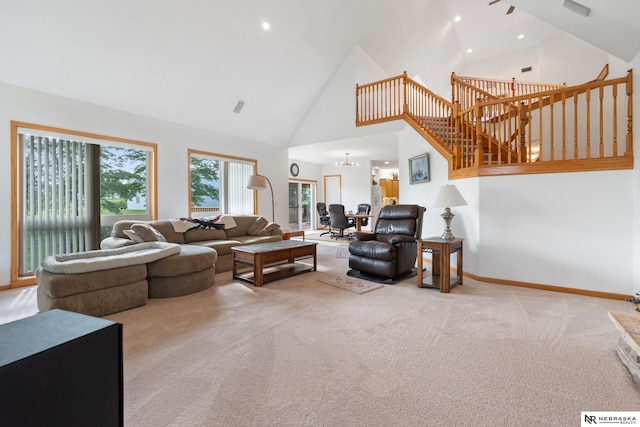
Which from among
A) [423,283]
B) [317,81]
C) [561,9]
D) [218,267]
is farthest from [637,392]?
[317,81]

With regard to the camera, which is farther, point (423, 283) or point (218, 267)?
point (218, 267)

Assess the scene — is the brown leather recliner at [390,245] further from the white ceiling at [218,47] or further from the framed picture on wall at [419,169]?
the white ceiling at [218,47]

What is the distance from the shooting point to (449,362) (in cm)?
188

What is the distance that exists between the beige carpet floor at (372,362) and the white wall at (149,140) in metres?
2.60

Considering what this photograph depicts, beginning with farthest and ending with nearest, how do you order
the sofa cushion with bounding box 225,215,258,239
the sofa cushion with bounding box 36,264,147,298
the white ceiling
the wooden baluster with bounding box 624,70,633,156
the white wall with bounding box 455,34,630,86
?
the white wall with bounding box 455,34,630,86 < the sofa cushion with bounding box 225,215,258,239 < the white ceiling < the wooden baluster with bounding box 624,70,633,156 < the sofa cushion with bounding box 36,264,147,298

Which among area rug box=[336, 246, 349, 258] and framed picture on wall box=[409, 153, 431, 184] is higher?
framed picture on wall box=[409, 153, 431, 184]

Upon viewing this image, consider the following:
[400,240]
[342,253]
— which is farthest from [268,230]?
[400,240]

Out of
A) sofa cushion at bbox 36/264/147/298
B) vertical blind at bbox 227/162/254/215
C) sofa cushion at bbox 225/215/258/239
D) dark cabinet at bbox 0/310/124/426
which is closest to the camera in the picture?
dark cabinet at bbox 0/310/124/426

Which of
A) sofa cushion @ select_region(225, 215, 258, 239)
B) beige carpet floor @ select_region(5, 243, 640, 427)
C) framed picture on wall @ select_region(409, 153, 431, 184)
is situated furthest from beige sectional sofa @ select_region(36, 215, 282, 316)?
framed picture on wall @ select_region(409, 153, 431, 184)

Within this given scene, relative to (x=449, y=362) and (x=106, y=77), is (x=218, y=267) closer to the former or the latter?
(x=106, y=77)

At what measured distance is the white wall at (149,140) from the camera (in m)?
3.55

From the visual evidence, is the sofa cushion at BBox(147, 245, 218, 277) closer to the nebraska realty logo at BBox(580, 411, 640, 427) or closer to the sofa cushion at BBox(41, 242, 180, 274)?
the sofa cushion at BBox(41, 242, 180, 274)

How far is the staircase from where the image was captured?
324 cm

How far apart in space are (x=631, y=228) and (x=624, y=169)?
62cm
